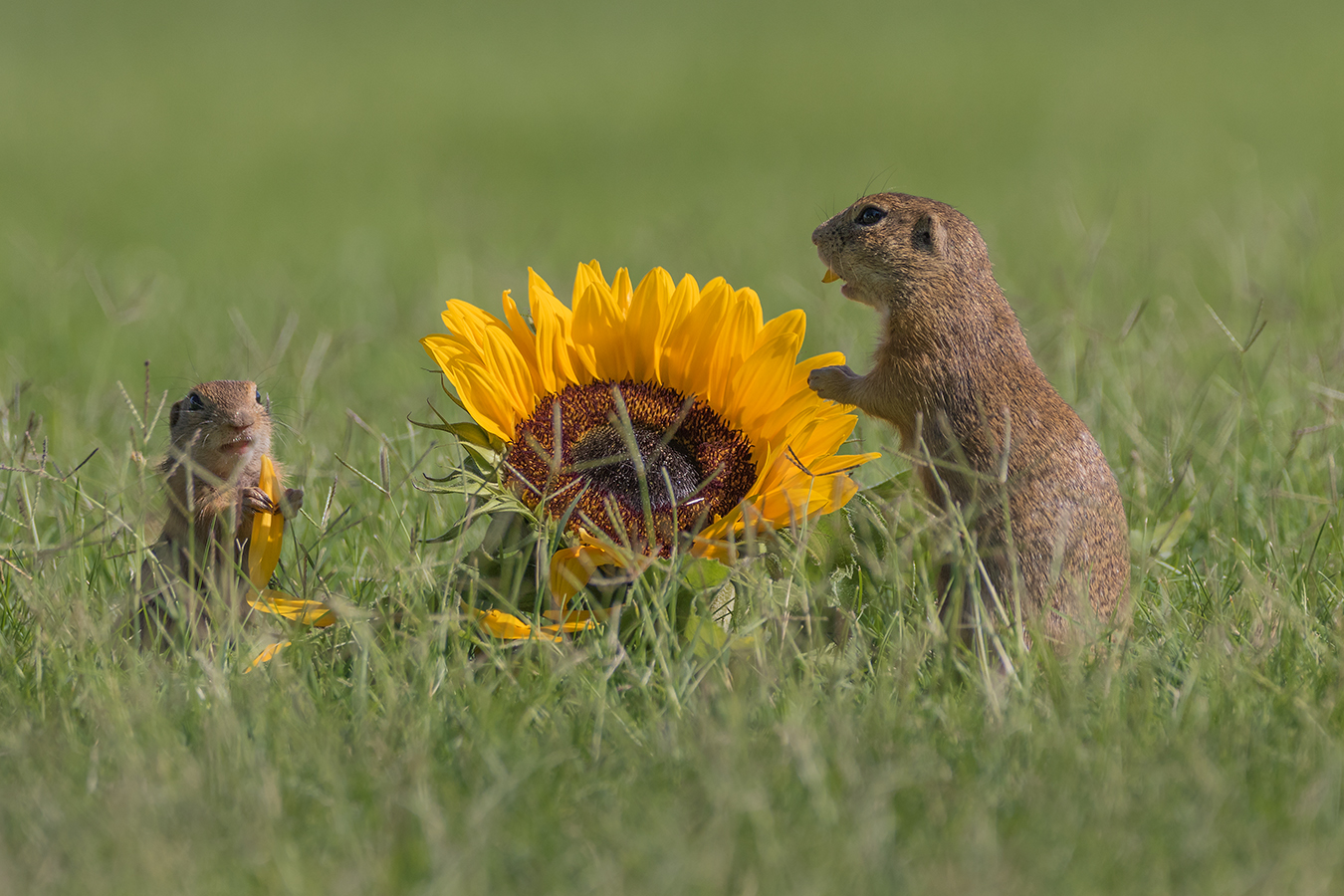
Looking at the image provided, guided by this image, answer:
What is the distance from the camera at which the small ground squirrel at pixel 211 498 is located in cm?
338

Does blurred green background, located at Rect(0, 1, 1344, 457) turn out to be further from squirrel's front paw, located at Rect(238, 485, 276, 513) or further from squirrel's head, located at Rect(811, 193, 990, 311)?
squirrel's front paw, located at Rect(238, 485, 276, 513)

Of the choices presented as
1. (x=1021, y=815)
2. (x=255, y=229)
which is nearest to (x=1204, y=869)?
(x=1021, y=815)

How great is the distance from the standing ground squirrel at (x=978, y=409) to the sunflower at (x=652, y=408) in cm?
19

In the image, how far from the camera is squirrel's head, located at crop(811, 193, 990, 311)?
3.64 metres

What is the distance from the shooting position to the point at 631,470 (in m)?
3.43

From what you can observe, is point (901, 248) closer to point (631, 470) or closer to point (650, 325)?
point (650, 325)

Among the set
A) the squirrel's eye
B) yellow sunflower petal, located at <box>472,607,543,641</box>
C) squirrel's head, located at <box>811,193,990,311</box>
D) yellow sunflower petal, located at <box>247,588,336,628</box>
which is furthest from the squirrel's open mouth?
the squirrel's eye

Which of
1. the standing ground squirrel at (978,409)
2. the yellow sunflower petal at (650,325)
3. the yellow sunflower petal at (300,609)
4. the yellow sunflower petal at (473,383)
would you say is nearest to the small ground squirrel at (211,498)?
the yellow sunflower petal at (300,609)

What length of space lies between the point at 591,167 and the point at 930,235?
1297 cm

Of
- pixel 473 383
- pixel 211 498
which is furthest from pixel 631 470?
pixel 211 498

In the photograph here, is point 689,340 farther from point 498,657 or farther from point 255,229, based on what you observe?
point 255,229

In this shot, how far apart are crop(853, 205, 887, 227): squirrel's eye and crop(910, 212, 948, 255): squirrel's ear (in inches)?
4.2

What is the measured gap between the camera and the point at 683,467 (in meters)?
3.46

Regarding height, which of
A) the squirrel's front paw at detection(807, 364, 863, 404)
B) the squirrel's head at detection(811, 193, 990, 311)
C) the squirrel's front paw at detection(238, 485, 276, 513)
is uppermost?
the squirrel's head at detection(811, 193, 990, 311)
